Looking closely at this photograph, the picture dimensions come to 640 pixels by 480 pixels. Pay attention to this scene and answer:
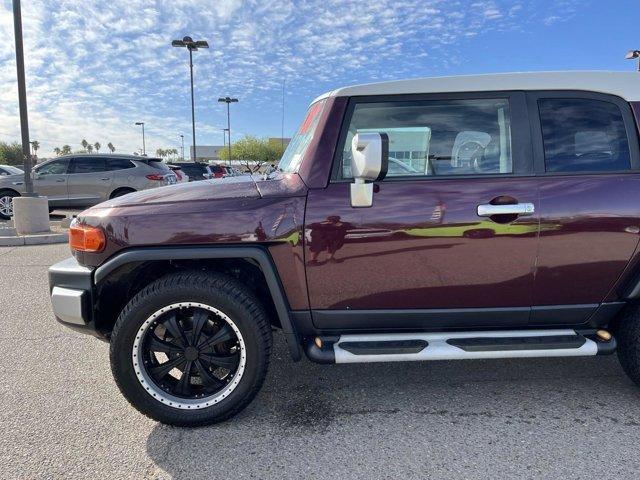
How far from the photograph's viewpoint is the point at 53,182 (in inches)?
442

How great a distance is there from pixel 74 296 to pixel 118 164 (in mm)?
9907

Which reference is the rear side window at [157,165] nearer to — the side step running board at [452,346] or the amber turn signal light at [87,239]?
the amber turn signal light at [87,239]

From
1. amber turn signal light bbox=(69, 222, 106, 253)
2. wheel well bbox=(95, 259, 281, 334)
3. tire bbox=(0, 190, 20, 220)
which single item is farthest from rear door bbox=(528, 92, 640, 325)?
tire bbox=(0, 190, 20, 220)

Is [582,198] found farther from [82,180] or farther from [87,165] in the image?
[87,165]

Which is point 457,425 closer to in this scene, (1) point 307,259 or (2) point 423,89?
(1) point 307,259

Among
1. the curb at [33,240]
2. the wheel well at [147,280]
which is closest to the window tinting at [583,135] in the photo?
the wheel well at [147,280]

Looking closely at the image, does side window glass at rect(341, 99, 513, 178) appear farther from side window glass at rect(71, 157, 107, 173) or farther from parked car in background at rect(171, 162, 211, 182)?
parked car in background at rect(171, 162, 211, 182)

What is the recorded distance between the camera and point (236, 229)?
2.44 metres

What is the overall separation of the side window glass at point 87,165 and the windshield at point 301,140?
385 inches

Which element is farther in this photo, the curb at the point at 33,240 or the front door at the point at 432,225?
the curb at the point at 33,240

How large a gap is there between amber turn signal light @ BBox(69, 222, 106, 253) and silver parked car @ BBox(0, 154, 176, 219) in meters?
9.12

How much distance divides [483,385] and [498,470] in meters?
0.87

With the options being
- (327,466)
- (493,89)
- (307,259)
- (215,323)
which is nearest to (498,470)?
(327,466)

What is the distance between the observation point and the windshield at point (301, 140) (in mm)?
2668
